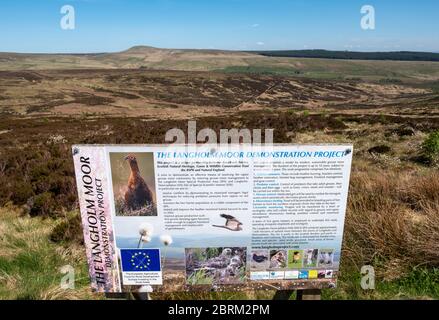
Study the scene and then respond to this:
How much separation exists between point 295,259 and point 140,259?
1.35 meters

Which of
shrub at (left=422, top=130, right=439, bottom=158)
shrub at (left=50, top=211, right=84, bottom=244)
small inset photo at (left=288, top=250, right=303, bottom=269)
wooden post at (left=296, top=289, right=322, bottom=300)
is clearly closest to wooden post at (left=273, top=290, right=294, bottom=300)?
wooden post at (left=296, top=289, right=322, bottom=300)

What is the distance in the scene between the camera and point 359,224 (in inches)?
191

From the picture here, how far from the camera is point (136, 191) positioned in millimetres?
3244

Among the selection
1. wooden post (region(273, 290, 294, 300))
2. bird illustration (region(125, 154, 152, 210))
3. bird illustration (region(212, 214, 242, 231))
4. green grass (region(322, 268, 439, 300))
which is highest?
bird illustration (region(125, 154, 152, 210))

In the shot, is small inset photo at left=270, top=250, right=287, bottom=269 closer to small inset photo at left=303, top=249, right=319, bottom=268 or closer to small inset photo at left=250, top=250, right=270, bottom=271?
small inset photo at left=250, top=250, right=270, bottom=271

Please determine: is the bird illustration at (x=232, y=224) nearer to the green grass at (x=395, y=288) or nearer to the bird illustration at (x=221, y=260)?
the bird illustration at (x=221, y=260)

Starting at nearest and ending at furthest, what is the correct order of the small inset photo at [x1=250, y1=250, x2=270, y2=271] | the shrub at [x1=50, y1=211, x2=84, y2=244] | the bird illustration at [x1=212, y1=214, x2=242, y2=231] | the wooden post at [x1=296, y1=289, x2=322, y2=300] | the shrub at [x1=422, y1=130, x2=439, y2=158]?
the bird illustration at [x1=212, y1=214, x2=242, y2=231] < the small inset photo at [x1=250, y1=250, x2=270, y2=271] < the wooden post at [x1=296, y1=289, x2=322, y2=300] < the shrub at [x1=50, y1=211, x2=84, y2=244] < the shrub at [x1=422, y1=130, x2=439, y2=158]

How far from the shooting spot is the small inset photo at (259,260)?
3.42 metres

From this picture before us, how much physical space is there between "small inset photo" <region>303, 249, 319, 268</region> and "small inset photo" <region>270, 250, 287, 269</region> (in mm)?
177

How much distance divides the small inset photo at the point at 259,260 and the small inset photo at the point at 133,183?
93 cm

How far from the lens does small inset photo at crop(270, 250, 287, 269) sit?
11.3ft

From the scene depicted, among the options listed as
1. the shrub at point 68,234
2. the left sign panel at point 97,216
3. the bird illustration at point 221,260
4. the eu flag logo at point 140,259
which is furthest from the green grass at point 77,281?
the left sign panel at point 97,216
